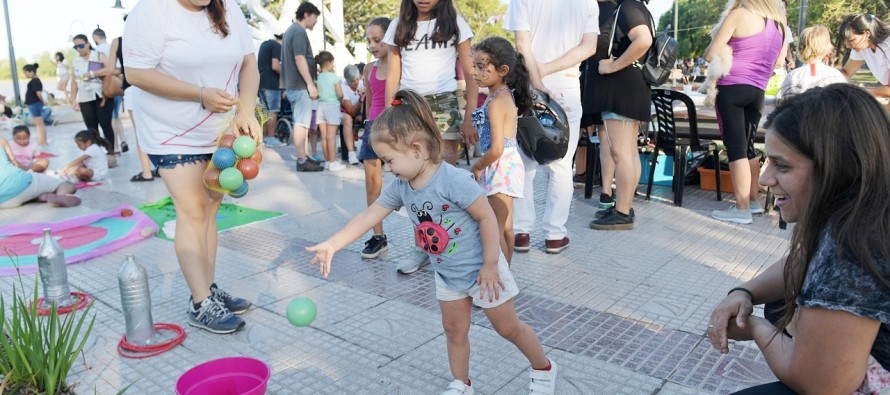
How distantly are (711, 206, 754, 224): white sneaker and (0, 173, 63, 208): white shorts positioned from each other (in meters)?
6.61

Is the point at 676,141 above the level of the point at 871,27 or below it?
below

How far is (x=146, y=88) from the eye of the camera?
318 cm

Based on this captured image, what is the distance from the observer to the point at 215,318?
11.3 feet

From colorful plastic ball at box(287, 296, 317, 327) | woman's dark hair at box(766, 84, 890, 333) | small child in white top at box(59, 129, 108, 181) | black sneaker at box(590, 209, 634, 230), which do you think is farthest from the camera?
small child in white top at box(59, 129, 108, 181)

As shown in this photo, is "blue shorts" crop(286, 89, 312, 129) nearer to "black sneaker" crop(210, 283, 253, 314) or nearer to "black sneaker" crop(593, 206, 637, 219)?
"black sneaker" crop(593, 206, 637, 219)

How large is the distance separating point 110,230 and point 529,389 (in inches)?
169

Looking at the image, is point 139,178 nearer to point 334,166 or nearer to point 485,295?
point 334,166

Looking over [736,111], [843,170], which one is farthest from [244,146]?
[736,111]

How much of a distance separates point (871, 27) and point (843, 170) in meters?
4.41

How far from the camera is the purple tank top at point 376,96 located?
15.4 ft

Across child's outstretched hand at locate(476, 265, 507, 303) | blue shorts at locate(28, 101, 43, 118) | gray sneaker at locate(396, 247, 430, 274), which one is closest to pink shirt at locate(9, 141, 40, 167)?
blue shorts at locate(28, 101, 43, 118)

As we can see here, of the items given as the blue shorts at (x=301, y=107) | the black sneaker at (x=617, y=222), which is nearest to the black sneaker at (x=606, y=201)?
the black sneaker at (x=617, y=222)

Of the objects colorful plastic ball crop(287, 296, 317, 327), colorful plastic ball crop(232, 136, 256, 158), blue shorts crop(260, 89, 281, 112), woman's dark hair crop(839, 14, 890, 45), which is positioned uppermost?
woman's dark hair crop(839, 14, 890, 45)

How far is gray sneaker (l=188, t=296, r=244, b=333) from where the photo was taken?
342 centimetres
